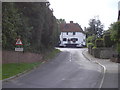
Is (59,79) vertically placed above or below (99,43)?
below

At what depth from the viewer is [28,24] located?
34875 mm

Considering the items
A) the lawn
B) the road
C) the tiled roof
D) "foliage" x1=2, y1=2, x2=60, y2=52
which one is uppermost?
the tiled roof

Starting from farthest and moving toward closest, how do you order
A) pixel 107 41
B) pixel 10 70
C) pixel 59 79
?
pixel 107 41 → pixel 10 70 → pixel 59 79

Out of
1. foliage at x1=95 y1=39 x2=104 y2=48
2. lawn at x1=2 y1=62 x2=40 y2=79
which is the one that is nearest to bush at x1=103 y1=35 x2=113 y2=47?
foliage at x1=95 y1=39 x2=104 y2=48

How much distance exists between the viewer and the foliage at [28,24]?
23406mm

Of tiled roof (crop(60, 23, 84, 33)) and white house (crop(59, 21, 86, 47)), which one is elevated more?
tiled roof (crop(60, 23, 84, 33))

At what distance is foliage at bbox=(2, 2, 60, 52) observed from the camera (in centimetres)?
2341

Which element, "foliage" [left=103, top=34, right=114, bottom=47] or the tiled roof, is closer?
"foliage" [left=103, top=34, right=114, bottom=47]

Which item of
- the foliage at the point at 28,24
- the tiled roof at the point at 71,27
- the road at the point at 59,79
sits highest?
the tiled roof at the point at 71,27

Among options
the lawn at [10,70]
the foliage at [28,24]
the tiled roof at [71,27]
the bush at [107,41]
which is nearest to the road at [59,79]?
the lawn at [10,70]

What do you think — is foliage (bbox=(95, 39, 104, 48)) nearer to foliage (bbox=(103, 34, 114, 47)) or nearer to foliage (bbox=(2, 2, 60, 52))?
foliage (bbox=(103, 34, 114, 47))

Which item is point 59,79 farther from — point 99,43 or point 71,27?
point 71,27

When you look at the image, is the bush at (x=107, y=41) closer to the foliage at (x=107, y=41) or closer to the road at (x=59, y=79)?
the foliage at (x=107, y=41)

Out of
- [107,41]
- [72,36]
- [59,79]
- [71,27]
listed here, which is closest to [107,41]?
[107,41]
